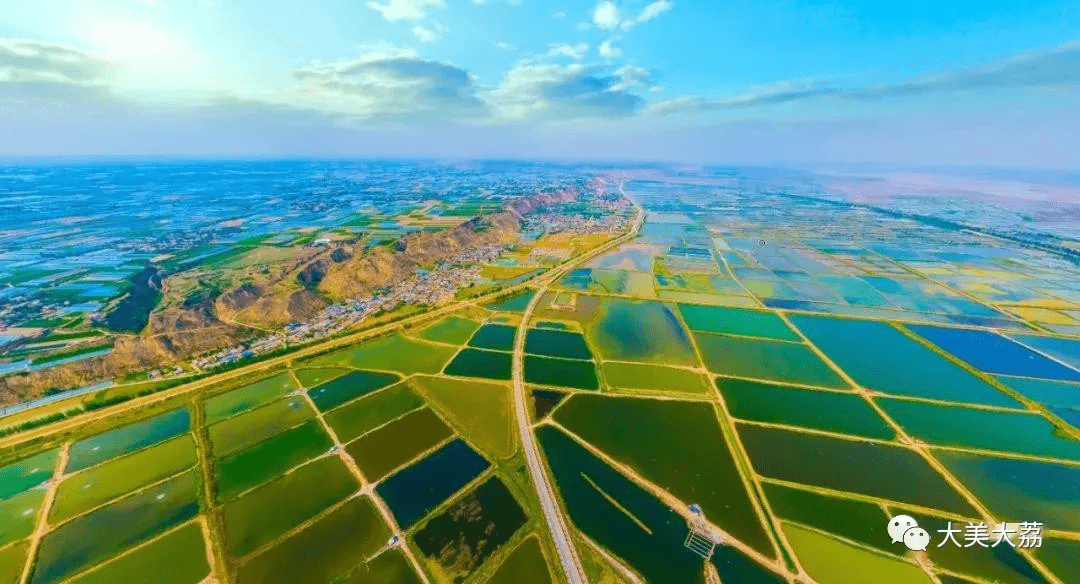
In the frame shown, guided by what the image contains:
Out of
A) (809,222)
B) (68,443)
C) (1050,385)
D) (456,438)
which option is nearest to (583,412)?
(456,438)

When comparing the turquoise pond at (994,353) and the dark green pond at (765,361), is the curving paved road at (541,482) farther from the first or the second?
the turquoise pond at (994,353)

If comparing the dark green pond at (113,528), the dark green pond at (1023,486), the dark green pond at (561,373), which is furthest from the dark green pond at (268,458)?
the dark green pond at (1023,486)

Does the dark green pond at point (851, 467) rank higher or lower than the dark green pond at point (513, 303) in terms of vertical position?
lower

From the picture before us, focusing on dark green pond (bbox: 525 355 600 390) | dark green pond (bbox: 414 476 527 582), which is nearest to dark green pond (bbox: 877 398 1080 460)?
dark green pond (bbox: 525 355 600 390)

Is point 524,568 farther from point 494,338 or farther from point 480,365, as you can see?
point 494,338

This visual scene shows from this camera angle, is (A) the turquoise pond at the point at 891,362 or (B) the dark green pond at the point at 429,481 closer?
(B) the dark green pond at the point at 429,481

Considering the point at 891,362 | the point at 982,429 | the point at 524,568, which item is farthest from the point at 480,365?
the point at 891,362
